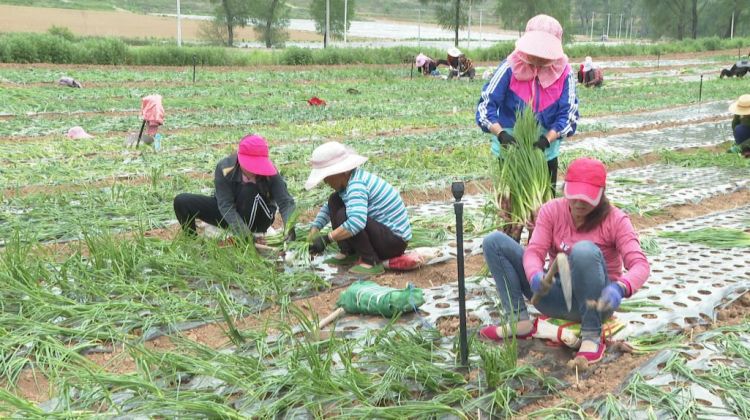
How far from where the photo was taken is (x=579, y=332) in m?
3.15

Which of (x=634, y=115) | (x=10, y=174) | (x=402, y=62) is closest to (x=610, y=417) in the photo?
(x=10, y=174)

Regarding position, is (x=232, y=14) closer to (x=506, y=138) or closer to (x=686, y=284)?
(x=506, y=138)

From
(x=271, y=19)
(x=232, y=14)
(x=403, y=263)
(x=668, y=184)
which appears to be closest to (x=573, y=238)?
(x=403, y=263)

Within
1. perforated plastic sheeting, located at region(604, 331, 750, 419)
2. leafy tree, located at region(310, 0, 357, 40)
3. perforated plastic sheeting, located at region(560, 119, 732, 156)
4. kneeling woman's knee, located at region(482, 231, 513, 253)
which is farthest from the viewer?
leafy tree, located at region(310, 0, 357, 40)

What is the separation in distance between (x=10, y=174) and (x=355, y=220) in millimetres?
4416

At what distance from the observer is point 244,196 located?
4617 mm

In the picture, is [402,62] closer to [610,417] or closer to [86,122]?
[86,122]

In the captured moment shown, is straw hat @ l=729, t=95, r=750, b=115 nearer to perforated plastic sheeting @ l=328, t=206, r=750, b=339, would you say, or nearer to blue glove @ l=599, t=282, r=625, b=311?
perforated plastic sheeting @ l=328, t=206, r=750, b=339

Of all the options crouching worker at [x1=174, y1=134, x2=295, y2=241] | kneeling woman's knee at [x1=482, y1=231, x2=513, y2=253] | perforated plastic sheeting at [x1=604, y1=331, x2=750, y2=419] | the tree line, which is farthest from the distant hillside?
perforated plastic sheeting at [x1=604, y1=331, x2=750, y2=419]

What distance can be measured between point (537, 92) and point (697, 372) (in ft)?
6.14

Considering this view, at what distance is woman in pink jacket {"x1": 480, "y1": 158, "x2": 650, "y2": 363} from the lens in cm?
291

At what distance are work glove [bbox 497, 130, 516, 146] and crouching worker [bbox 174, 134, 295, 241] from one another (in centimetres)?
136

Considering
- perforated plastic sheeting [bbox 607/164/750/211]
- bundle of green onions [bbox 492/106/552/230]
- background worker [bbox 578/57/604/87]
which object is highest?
background worker [bbox 578/57/604/87]

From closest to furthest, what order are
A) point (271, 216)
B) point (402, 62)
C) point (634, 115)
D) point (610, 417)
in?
point (610, 417)
point (271, 216)
point (634, 115)
point (402, 62)
